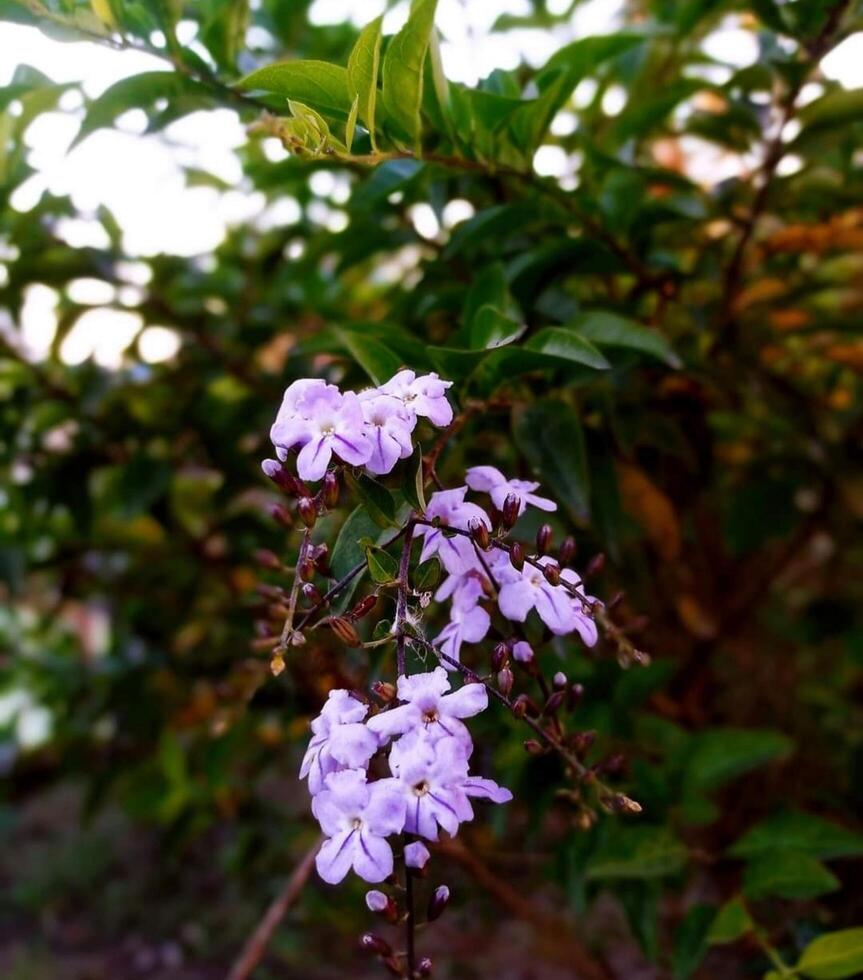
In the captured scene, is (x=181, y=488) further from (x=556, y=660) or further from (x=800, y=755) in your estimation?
(x=800, y=755)

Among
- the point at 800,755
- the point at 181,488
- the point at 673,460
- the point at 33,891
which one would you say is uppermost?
the point at 673,460

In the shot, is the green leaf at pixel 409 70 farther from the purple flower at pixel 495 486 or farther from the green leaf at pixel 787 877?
the green leaf at pixel 787 877

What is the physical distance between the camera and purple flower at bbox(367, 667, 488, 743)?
1.51 ft

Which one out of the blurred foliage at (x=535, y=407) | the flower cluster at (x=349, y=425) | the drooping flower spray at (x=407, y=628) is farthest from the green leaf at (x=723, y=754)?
the flower cluster at (x=349, y=425)

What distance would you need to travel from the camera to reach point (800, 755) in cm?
136

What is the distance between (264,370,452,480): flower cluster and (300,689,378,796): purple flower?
0.38 feet

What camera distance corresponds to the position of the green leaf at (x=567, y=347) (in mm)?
570

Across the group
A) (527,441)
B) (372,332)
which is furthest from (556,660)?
(372,332)

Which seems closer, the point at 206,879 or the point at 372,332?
the point at 372,332

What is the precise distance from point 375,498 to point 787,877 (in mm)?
471

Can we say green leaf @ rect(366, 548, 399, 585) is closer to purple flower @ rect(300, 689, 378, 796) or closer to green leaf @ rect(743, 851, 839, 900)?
purple flower @ rect(300, 689, 378, 796)

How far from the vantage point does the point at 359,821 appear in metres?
0.46

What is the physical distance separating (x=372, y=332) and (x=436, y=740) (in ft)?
1.06

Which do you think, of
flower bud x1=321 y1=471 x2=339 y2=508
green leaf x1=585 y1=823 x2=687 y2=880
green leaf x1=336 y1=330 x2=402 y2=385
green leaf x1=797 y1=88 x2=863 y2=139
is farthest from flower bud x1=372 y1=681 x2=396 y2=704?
green leaf x1=797 y1=88 x2=863 y2=139
